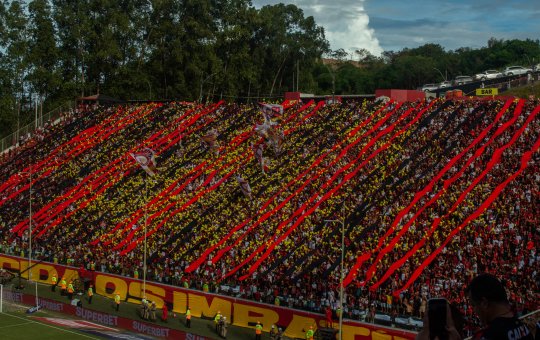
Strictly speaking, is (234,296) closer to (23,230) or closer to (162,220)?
(162,220)

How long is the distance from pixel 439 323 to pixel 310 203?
39661 millimetres

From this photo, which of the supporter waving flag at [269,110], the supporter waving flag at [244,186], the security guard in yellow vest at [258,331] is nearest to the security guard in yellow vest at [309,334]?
the security guard in yellow vest at [258,331]

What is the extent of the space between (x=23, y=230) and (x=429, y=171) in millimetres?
31938

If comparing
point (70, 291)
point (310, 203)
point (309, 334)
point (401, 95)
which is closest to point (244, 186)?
point (310, 203)

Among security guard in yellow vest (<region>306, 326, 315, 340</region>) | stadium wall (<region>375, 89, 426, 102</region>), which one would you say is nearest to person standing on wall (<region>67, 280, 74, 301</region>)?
security guard in yellow vest (<region>306, 326, 315, 340</region>)

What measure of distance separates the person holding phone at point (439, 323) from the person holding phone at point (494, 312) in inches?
8.2

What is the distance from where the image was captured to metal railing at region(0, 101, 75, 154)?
75875 mm

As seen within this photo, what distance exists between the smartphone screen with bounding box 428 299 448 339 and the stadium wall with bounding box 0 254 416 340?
25.7m

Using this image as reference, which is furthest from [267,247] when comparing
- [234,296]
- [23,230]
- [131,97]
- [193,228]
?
[131,97]

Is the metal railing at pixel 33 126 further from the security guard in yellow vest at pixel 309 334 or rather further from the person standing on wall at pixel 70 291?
the security guard in yellow vest at pixel 309 334

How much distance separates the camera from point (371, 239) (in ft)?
131

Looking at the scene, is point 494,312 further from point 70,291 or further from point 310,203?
point 70,291

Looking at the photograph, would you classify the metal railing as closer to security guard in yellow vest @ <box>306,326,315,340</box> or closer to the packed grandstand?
the packed grandstand

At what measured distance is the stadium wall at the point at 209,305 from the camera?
33.3 m
